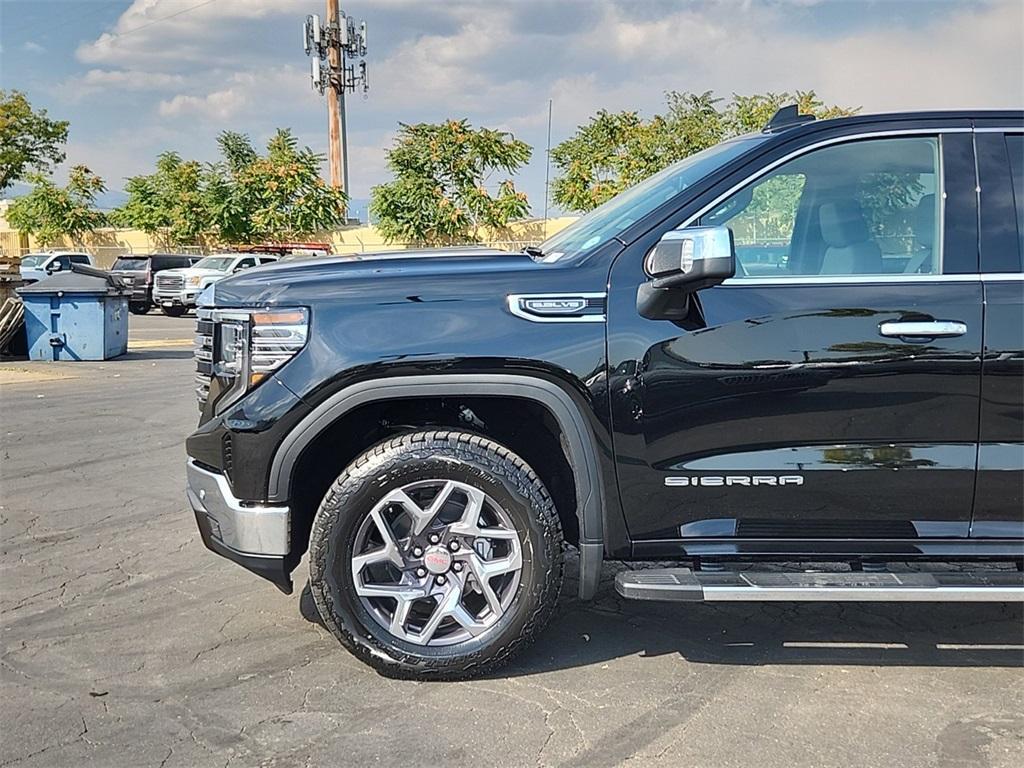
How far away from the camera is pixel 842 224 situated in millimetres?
3600

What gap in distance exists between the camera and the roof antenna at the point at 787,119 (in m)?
3.73

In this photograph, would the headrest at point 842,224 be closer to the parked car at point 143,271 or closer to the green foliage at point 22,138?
the parked car at point 143,271

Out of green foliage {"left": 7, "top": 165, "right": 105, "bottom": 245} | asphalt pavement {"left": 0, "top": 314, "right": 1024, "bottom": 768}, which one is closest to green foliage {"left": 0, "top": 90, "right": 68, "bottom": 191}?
green foliage {"left": 7, "top": 165, "right": 105, "bottom": 245}

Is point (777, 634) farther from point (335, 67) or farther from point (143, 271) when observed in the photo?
point (335, 67)

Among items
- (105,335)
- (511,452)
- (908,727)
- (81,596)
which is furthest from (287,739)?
(105,335)

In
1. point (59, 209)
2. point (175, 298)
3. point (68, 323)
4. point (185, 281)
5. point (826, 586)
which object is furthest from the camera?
point (59, 209)

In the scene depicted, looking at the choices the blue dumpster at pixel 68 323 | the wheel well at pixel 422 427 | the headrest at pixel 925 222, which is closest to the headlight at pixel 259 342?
Result: the wheel well at pixel 422 427

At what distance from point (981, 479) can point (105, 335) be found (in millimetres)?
A: 12800

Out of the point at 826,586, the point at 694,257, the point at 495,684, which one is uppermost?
the point at 694,257

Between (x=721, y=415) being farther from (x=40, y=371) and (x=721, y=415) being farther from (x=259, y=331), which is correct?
(x=40, y=371)

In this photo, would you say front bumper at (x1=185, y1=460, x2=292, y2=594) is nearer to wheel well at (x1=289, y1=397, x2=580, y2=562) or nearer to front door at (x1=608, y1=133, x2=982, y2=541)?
wheel well at (x1=289, y1=397, x2=580, y2=562)

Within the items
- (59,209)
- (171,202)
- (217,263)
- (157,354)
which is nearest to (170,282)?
(217,263)

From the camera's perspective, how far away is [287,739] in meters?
3.10

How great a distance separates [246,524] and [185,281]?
75.0 ft
